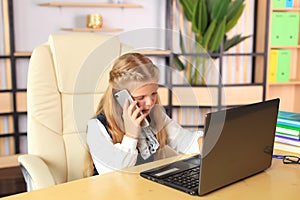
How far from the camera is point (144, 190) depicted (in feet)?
3.62

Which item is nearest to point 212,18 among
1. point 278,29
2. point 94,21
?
point 278,29

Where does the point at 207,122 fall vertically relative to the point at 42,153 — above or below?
above

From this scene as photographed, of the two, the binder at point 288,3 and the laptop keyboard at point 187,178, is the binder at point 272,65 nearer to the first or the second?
the binder at point 288,3

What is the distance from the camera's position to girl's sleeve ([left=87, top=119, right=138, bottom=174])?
133cm

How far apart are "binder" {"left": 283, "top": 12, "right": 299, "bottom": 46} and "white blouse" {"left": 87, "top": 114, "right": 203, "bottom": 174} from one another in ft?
7.90

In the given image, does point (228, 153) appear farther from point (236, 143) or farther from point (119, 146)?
point (119, 146)

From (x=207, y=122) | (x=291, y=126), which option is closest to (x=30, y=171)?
(x=207, y=122)

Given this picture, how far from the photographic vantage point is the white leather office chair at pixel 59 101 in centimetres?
162

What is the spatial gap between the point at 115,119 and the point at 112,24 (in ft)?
7.02

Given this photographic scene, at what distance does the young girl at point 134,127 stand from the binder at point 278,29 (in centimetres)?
233

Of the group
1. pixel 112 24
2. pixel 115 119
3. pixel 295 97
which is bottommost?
pixel 295 97

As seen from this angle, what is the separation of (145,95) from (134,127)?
0.14m

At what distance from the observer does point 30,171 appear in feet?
4.79

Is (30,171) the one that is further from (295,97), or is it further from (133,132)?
(295,97)
